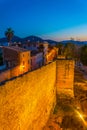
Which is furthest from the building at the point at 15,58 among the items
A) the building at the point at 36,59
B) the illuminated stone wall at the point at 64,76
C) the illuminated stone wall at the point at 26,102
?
the illuminated stone wall at the point at 26,102

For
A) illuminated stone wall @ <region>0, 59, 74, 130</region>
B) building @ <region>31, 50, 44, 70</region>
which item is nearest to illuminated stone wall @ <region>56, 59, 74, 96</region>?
illuminated stone wall @ <region>0, 59, 74, 130</region>

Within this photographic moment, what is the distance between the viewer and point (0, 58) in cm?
2869

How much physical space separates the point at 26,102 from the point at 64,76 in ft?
33.3

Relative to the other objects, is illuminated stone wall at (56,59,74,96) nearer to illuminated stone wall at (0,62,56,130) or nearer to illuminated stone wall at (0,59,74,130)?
illuminated stone wall at (0,59,74,130)

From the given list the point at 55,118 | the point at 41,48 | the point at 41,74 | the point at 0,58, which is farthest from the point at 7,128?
the point at 41,48

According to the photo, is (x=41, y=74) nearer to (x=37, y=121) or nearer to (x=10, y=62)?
(x=37, y=121)

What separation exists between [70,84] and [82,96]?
4264 millimetres

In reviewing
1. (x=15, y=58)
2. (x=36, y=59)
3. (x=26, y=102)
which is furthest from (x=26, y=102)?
(x=36, y=59)

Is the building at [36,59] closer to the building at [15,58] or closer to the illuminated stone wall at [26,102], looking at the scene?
the building at [15,58]

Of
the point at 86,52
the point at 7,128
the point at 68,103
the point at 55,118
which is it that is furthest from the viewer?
the point at 86,52

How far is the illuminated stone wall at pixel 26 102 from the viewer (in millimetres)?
7777

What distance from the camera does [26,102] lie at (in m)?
10.5

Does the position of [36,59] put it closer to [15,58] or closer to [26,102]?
[15,58]

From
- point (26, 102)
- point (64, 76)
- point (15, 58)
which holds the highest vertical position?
point (15, 58)
